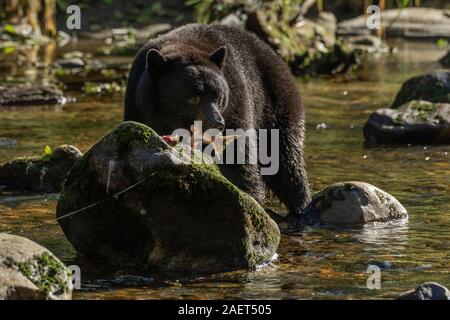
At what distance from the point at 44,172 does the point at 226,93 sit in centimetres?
220

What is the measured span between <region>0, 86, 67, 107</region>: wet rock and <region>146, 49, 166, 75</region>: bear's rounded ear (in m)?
6.85

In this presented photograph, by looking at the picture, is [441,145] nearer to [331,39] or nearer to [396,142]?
[396,142]

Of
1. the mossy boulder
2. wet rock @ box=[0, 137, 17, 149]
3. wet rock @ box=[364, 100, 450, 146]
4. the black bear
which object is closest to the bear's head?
the black bear

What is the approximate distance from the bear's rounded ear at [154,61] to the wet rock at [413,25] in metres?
14.8

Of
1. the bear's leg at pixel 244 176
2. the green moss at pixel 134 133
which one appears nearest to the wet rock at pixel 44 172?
the bear's leg at pixel 244 176

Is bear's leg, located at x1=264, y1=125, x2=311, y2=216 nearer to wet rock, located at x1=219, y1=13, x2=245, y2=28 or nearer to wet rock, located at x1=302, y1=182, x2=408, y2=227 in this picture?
wet rock, located at x1=302, y1=182, x2=408, y2=227

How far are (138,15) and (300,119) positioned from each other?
1637 cm

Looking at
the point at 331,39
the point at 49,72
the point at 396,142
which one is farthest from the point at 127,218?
the point at 331,39

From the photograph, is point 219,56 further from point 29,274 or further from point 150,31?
point 150,31

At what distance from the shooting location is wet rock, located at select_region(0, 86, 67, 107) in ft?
47.9

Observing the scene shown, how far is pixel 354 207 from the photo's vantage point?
27.4ft

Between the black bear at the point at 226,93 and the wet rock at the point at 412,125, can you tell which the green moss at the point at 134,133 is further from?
the wet rock at the point at 412,125

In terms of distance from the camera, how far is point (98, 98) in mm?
15555

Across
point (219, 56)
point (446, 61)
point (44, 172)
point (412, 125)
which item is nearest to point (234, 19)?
point (446, 61)
